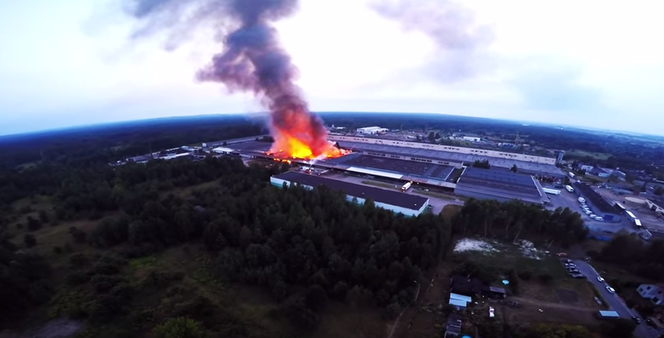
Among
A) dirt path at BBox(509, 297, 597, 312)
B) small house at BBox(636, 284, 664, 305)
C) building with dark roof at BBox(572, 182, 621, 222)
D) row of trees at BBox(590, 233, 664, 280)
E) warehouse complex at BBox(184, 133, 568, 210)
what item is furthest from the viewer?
warehouse complex at BBox(184, 133, 568, 210)

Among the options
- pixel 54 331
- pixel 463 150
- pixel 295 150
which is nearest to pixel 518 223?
pixel 54 331

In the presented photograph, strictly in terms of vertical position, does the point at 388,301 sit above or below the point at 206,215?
below

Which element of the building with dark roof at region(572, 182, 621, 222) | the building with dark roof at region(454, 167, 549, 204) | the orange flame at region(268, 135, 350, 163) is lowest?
the building with dark roof at region(572, 182, 621, 222)

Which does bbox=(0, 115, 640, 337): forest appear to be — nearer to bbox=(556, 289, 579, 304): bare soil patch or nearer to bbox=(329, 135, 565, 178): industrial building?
bbox=(556, 289, 579, 304): bare soil patch

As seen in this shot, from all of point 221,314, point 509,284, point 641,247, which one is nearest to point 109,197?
point 221,314

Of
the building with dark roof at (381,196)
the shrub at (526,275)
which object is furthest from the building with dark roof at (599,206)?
the building with dark roof at (381,196)

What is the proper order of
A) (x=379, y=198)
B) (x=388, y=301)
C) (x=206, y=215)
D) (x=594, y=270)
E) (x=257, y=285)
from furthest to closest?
(x=379, y=198), (x=206, y=215), (x=594, y=270), (x=257, y=285), (x=388, y=301)

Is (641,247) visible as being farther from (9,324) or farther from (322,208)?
(9,324)

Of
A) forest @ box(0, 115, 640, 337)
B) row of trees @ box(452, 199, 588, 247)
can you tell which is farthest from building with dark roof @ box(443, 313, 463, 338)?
row of trees @ box(452, 199, 588, 247)

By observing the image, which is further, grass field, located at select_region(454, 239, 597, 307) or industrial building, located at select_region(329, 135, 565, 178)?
industrial building, located at select_region(329, 135, 565, 178)
